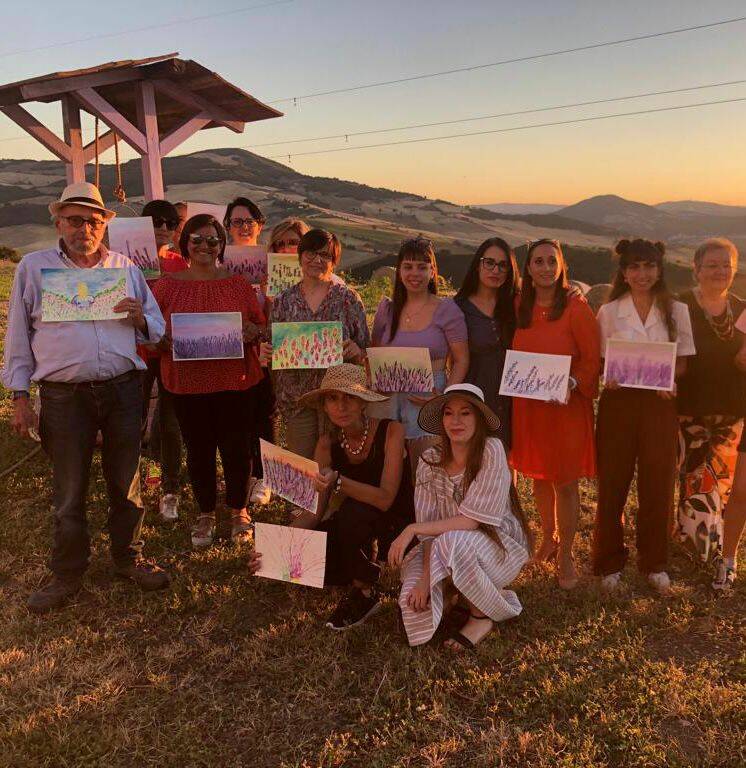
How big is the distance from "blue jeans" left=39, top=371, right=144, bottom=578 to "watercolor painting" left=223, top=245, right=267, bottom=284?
51.5 inches

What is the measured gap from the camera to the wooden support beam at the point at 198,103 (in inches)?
307

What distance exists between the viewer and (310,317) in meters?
4.23

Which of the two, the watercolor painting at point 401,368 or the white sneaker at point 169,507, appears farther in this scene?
the white sneaker at point 169,507

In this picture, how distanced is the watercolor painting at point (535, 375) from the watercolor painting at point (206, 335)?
188 centimetres

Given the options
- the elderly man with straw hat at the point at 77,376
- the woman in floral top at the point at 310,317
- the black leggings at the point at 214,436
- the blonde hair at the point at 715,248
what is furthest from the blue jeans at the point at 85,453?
the blonde hair at the point at 715,248

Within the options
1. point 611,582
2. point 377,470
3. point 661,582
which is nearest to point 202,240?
point 377,470

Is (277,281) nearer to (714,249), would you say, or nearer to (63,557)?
(63,557)

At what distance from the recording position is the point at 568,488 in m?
4.13

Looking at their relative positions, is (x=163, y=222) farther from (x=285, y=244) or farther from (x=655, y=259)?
(x=655, y=259)

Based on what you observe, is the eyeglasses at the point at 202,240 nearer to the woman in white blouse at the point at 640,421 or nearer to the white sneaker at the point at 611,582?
the woman in white blouse at the point at 640,421

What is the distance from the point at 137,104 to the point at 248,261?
4.32 meters

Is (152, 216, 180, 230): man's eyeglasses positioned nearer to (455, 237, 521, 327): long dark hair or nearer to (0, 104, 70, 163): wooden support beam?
(455, 237, 521, 327): long dark hair

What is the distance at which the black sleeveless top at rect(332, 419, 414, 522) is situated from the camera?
398 cm

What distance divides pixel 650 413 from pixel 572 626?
57.0 inches
